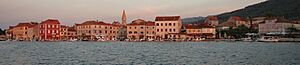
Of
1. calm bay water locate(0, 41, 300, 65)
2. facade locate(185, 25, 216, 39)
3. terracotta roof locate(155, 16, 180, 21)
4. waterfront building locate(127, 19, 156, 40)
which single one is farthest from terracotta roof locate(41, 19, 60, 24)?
calm bay water locate(0, 41, 300, 65)

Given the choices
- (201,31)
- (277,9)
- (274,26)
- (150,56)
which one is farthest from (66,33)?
(277,9)

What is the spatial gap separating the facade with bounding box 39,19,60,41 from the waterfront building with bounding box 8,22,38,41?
28.0 ft

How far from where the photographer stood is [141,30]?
109500mm

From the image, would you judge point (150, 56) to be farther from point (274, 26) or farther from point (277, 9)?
point (277, 9)

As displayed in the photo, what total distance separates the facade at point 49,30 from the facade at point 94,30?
22.9ft

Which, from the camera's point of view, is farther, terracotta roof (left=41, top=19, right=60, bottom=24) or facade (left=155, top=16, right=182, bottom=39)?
terracotta roof (left=41, top=19, right=60, bottom=24)

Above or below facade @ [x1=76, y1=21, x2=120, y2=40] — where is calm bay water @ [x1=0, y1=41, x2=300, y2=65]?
below

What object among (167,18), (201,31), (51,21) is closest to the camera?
(201,31)

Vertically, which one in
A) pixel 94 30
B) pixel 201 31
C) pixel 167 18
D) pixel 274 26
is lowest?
pixel 201 31

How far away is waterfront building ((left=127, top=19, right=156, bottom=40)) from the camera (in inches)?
4294

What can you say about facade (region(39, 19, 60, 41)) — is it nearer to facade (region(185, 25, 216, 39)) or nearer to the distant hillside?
facade (region(185, 25, 216, 39))

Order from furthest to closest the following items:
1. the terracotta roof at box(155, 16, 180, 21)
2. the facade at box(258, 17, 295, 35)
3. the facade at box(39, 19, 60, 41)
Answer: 1. the facade at box(258, 17, 295, 35)
2. the facade at box(39, 19, 60, 41)
3. the terracotta roof at box(155, 16, 180, 21)

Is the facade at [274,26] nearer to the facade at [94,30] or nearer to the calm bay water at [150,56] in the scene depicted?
the facade at [94,30]

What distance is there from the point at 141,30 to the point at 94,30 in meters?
13.1
